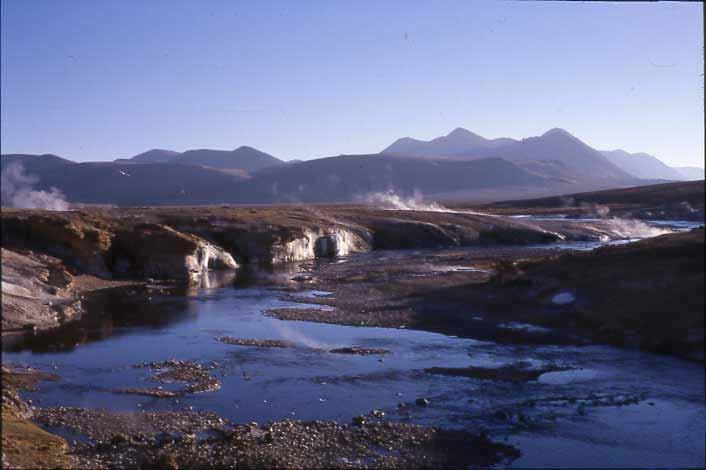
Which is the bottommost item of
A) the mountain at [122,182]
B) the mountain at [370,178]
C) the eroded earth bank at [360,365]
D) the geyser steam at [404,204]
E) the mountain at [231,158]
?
the eroded earth bank at [360,365]

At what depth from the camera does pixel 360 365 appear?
15.8 metres

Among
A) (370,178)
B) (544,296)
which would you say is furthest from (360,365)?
(370,178)

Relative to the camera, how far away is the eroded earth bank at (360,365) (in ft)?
33.4

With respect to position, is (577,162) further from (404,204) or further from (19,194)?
(19,194)

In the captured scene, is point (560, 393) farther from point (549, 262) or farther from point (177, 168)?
point (177, 168)

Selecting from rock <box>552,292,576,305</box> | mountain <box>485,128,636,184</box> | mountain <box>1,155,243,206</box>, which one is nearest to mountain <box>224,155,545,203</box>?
mountain <box>1,155,243,206</box>

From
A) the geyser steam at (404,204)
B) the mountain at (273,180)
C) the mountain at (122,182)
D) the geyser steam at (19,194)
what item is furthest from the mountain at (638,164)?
the geyser steam at (19,194)

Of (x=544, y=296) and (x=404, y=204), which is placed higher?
(x=404, y=204)

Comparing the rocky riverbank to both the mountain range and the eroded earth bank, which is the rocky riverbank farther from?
the mountain range

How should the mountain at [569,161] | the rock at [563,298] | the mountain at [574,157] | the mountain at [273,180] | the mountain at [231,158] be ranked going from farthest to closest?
the mountain at [231,158] < the mountain at [574,157] < the mountain at [569,161] < the mountain at [273,180] < the rock at [563,298]

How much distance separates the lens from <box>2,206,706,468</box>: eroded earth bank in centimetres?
1020

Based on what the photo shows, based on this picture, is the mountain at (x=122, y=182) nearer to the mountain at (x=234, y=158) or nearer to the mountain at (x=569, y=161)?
the mountain at (x=234, y=158)

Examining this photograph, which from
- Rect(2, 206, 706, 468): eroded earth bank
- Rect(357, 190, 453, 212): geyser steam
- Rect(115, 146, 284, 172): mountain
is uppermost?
Rect(115, 146, 284, 172): mountain

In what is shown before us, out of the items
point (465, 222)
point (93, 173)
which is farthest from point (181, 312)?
point (93, 173)
